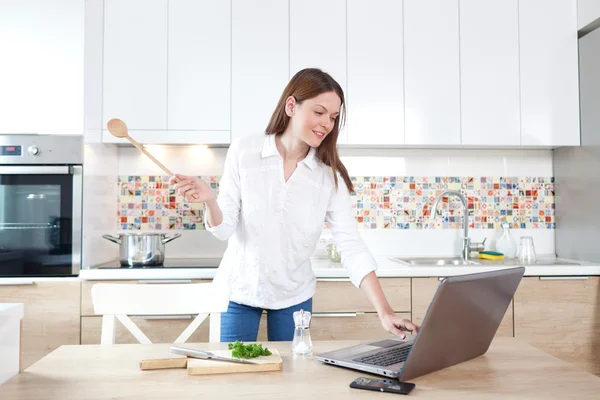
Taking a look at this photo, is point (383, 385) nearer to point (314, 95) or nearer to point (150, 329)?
point (314, 95)

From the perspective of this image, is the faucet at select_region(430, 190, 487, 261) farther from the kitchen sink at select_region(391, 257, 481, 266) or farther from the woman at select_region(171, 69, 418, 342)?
Result: the woman at select_region(171, 69, 418, 342)

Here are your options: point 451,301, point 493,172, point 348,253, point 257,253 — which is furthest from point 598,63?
point 451,301

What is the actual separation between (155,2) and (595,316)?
2.74m

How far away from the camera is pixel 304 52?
113 inches

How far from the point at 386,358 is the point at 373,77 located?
197 cm

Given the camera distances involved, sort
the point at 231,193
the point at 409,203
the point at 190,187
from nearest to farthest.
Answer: the point at 190,187, the point at 231,193, the point at 409,203

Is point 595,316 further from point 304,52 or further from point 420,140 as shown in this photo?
point 304,52

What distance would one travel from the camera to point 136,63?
2.84 m

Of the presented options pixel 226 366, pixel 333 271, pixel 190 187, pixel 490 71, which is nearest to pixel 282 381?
pixel 226 366

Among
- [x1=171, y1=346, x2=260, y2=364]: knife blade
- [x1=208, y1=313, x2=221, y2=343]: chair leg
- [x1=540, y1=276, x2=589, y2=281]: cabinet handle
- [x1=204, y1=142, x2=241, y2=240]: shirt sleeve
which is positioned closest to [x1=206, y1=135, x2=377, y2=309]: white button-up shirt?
[x1=204, y1=142, x2=241, y2=240]: shirt sleeve

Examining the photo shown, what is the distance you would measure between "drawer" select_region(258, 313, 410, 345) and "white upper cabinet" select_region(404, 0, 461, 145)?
983mm

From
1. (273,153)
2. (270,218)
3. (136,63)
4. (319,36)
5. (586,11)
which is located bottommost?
(270,218)

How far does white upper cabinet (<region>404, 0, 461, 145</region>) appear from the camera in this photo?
2.90m

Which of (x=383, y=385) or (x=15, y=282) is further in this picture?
(x=15, y=282)
